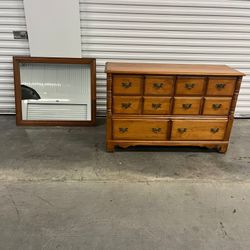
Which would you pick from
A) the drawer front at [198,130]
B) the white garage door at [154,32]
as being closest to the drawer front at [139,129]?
the drawer front at [198,130]

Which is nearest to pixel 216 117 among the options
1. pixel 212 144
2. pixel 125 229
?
pixel 212 144

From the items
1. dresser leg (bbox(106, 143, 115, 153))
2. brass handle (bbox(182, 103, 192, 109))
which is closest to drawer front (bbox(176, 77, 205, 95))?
brass handle (bbox(182, 103, 192, 109))

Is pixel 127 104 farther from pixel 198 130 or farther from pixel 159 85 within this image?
pixel 198 130

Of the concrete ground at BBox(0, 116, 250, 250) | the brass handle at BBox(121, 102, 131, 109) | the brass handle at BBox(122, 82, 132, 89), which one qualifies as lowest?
the concrete ground at BBox(0, 116, 250, 250)

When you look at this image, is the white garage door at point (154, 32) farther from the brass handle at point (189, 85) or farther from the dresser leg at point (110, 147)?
the dresser leg at point (110, 147)

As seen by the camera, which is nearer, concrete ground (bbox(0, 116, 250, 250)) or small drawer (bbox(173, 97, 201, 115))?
concrete ground (bbox(0, 116, 250, 250))

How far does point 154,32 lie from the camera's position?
3.04 m

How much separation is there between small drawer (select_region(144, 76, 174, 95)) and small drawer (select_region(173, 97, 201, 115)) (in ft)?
0.43

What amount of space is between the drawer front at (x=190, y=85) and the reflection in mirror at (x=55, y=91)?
1257 mm

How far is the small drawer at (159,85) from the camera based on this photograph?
2.34 meters

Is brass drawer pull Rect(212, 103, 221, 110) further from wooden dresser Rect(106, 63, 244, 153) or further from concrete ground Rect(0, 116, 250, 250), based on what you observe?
concrete ground Rect(0, 116, 250, 250)

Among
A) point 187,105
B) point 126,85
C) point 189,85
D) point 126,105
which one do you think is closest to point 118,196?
point 126,105

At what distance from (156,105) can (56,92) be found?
1.45 metres

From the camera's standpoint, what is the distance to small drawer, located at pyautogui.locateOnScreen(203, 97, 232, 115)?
243 centimetres
